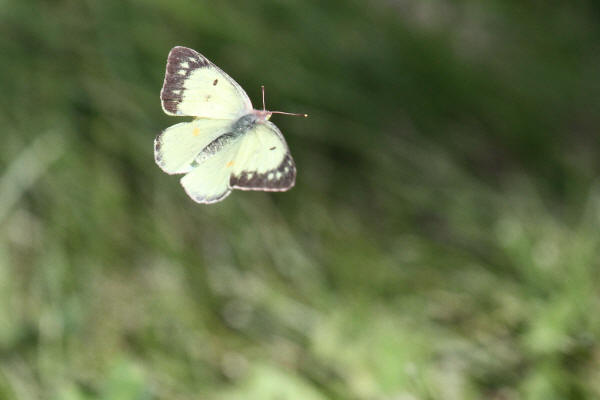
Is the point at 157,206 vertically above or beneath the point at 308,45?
beneath

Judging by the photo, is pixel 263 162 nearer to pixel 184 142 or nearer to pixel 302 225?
pixel 184 142

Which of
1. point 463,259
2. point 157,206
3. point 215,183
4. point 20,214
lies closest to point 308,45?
point 157,206

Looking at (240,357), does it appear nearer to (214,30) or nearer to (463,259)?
(463,259)

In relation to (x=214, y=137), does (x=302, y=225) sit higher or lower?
higher

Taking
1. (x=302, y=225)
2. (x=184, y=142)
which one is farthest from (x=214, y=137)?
(x=302, y=225)

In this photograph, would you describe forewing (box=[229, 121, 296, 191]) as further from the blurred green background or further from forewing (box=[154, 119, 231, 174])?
the blurred green background

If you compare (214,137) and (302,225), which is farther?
(302,225)

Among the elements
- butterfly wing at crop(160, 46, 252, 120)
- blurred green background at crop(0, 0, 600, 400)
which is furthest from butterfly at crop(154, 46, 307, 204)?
blurred green background at crop(0, 0, 600, 400)
